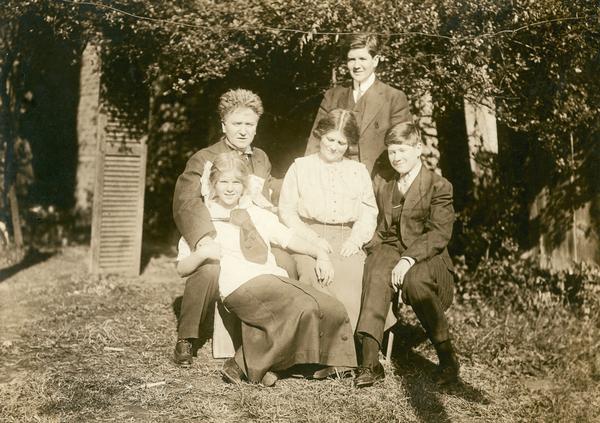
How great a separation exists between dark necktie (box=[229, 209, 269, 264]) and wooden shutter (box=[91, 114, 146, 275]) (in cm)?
371

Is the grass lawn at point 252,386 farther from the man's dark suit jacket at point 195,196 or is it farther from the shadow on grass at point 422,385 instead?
the man's dark suit jacket at point 195,196

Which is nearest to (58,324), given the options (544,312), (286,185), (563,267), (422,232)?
(286,185)

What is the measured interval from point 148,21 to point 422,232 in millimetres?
3384

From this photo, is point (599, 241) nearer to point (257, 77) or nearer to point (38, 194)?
point (257, 77)

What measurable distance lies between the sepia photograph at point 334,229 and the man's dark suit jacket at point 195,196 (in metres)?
0.02

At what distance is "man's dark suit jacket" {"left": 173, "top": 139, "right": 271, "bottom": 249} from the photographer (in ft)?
15.1

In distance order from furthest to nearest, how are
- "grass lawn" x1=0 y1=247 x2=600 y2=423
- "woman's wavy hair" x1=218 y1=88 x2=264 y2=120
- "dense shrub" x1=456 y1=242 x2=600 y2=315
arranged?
1. "dense shrub" x1=456 y1=242 x2=600 y2=315
2. "woman's wavy hair" x1=218 y1=88 x2=264 y2=120
3. "grass lawn" x1=0 y1=247 x2=600 y2=423

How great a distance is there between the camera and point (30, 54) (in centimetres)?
869

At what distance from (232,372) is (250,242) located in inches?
34.4

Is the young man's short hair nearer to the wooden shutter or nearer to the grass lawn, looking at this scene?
the grass lawn

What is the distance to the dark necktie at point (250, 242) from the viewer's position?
14.8 ft

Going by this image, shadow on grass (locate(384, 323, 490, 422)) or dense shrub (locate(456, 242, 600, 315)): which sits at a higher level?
dense shrub (locate(456, 242, 600, 315))

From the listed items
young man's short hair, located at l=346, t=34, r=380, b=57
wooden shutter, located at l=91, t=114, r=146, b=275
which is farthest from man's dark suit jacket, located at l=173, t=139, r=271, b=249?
wooden shutter, located at l=91, t=114, r=146, b=275

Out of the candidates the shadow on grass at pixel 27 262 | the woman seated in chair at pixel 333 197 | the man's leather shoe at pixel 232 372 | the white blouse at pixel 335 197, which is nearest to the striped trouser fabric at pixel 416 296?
the woman seated in chair at pixel 333 197
